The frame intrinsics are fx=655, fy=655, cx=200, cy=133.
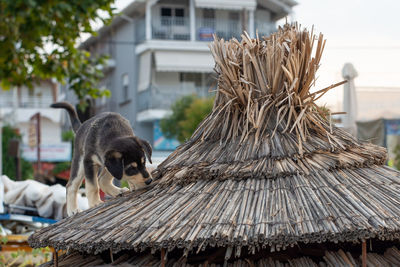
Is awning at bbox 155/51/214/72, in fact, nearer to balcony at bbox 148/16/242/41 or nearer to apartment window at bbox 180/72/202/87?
balcony at bbox 148/16/242/41

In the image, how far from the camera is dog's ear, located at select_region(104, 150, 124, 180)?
16.3 ft

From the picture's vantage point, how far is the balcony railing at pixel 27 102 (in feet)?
129

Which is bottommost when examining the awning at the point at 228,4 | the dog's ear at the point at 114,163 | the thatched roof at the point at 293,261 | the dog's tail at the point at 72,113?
the thatched roof at the point at 293,261

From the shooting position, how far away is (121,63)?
34125mm

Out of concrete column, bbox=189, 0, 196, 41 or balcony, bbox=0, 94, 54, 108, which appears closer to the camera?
concrete column, bbox=189, 0, 196, 41

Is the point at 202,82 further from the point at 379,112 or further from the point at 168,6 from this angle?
the point at 379,112

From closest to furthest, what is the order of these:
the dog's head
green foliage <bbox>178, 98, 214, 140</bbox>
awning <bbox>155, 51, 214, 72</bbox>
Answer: the dog's head, green foliage <bbox>178, 98, 214, 140</bbox>, awning <bbox>155, 51, 214, 72</bbox>

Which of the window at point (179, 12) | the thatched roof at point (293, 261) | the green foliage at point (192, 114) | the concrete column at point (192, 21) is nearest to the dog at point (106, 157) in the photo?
the thatched roof at point (293, 261)

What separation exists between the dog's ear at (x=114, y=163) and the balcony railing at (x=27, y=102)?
35.5 metres

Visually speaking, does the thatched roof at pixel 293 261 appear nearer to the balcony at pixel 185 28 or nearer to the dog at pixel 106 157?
the dog at pixel 106 157

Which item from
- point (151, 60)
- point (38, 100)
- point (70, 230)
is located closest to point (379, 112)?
point (70, 230)

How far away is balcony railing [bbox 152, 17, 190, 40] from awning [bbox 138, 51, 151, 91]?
1.29 m

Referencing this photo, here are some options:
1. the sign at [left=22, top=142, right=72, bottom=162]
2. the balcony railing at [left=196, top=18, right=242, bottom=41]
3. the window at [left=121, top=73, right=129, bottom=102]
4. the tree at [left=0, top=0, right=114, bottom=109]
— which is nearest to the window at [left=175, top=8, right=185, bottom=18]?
the balcony railing at [left=196, top=18, right=242, bottom=41]

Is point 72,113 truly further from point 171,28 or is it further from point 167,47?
point 171,28
